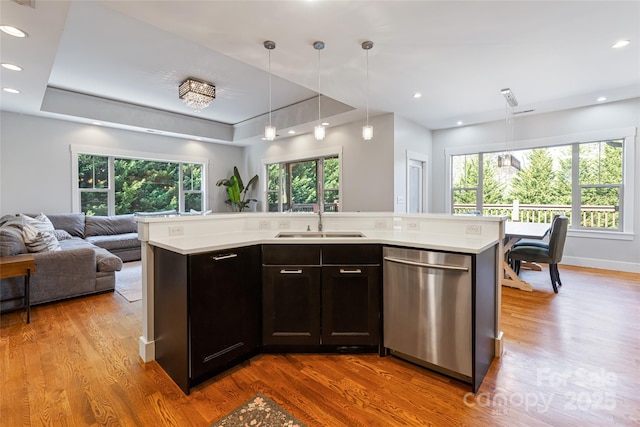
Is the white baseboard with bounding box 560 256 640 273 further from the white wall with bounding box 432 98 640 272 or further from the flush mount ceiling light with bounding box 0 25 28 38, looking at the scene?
the flush mount ceiling light with bounding box 0 25 28 38

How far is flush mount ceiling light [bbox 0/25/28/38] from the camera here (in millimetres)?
2305

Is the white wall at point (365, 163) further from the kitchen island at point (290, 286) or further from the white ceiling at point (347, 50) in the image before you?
the kitchen island at point (290, 286)

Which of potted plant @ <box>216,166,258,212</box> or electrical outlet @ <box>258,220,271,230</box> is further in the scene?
potted plant @ <box>216,166,258,212</box>

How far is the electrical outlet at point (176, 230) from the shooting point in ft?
7.78

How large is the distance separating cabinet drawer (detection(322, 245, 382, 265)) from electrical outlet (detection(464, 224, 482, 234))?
882 mm

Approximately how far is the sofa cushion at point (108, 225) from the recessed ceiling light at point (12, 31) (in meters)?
3.78

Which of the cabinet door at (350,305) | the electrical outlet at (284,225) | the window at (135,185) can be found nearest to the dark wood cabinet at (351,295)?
the cabinet door at (350,305)

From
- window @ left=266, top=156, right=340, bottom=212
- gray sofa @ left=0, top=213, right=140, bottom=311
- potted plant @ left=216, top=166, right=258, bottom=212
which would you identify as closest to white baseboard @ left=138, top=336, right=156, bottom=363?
gray sofa @ left=0, top=213, right=140, bottom=311

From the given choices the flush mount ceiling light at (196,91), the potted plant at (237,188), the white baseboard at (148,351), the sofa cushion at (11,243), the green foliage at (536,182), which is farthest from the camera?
the potted plant at (237,188)

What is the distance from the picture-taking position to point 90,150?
5.68m

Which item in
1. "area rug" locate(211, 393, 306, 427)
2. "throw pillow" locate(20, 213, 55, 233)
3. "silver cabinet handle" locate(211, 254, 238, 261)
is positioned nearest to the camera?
"area rug" locate(211, 393, 306, 427)

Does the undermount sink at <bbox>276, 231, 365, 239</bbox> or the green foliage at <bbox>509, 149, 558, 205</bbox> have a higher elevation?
the green foliage at <bbox>509, 149, 558, 205</bbox>

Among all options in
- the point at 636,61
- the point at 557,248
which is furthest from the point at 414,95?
the point at 557,248

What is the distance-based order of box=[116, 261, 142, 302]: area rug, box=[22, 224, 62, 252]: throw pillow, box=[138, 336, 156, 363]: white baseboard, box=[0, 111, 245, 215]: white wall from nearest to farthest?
1. box=[138, 336, 156, 363]: white baseboard
2. box=[22, 224, 62, 252]: throw pillow
3. box=[116, 261, 142, 302]: area rug
4. box=[0, 111, 245, 215]: white wall
